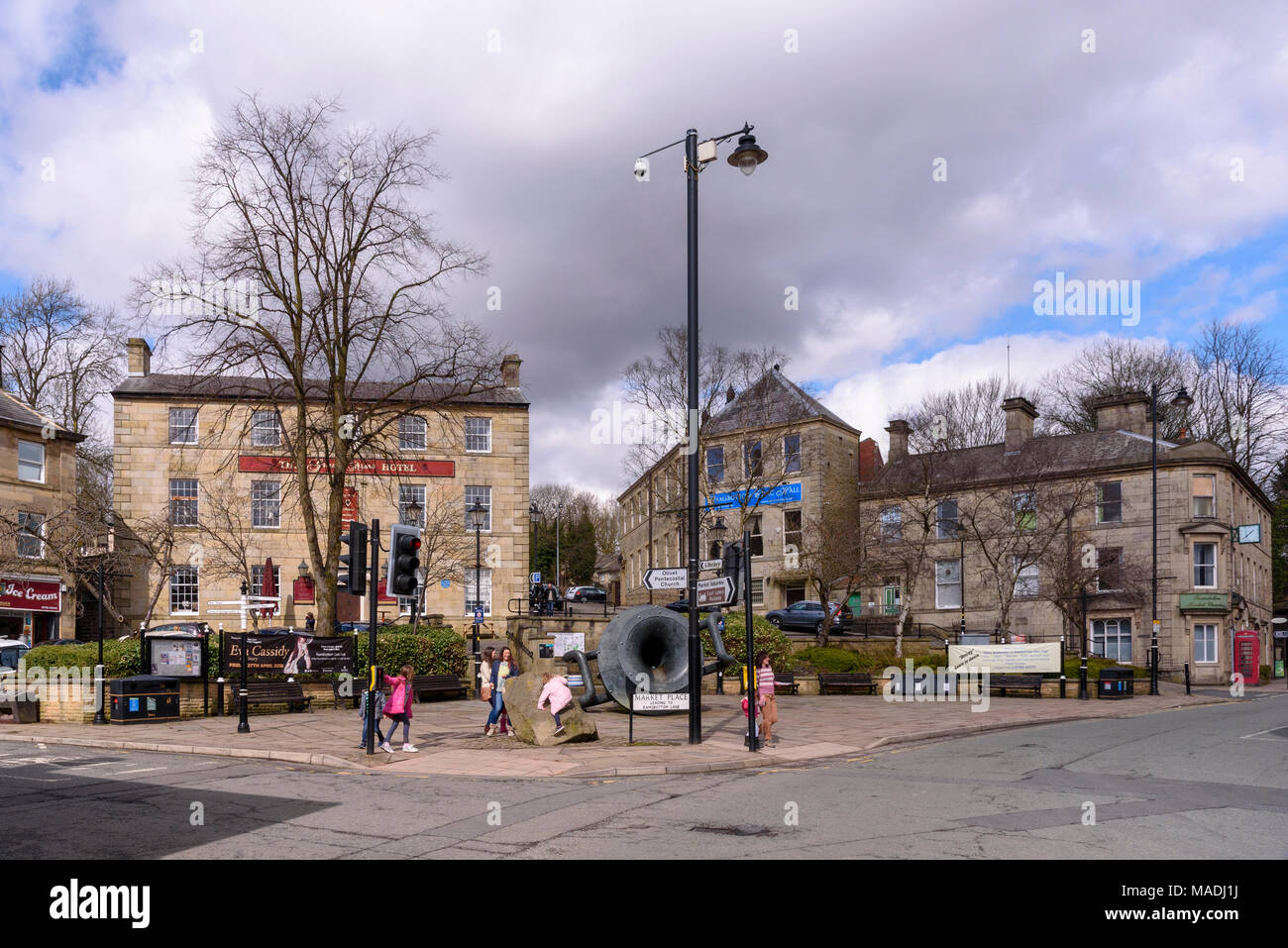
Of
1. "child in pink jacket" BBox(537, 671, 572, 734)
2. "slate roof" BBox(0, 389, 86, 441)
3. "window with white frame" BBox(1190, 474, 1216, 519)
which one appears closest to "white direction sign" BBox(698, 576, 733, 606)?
"child in pink jacket" BBox(537, 671, 572, 734)

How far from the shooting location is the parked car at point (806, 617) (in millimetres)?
42750

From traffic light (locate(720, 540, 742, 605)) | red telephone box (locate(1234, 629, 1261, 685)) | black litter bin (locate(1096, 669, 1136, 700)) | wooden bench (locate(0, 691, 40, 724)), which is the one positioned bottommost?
red telephone box (locate(1234, 629, 1261, 685))

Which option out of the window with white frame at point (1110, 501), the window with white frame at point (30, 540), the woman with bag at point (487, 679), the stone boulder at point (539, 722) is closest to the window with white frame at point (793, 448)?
the window with white frame at point (1110, 501)

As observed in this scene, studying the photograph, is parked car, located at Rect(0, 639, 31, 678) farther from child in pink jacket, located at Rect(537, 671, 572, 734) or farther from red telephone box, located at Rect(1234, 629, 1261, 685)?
red telephone box, located at Rect(1234, 629, 1261, 685)

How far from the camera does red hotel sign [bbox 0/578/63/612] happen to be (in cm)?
3675

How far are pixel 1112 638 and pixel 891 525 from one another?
11220 mm

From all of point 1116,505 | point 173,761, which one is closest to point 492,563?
point 1116,505

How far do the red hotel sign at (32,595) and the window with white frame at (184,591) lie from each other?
5.37 meters

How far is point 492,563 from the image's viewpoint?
152ft

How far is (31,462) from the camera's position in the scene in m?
39.8

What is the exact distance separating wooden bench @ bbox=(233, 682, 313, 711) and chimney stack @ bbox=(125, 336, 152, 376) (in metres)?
30.1

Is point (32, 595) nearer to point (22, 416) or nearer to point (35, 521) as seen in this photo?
point (35, 521)
